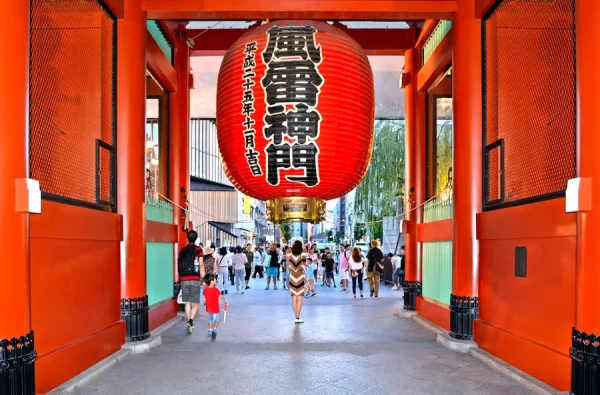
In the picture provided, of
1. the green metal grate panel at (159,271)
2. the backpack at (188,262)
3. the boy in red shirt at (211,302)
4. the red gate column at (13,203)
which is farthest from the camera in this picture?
the green metal grate panel at (159,271)

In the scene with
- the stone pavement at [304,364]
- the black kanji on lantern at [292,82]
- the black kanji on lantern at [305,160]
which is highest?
the black kanji on lantern at [292,82]

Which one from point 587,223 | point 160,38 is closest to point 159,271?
point 160,38

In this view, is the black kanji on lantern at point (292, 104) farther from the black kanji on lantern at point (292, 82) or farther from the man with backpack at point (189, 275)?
the man with backpack at point (189, 275)

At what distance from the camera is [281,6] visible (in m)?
7.22

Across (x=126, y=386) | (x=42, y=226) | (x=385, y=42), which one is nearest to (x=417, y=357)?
(x=126, y=386)

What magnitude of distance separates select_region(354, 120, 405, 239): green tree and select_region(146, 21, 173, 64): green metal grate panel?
1221 centimetres

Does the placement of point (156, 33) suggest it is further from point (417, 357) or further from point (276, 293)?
point (276, 293)

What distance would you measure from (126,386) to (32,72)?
3401 mm

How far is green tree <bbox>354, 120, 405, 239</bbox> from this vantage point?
69.0ft

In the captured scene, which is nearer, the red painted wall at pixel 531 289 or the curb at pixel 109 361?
the red painted wall at pixel 531 289

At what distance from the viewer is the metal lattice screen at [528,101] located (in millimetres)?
5215

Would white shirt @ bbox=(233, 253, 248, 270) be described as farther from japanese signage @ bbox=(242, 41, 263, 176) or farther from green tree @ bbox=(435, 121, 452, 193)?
japanese signage @ bbox=(242, 41, 263, 176)

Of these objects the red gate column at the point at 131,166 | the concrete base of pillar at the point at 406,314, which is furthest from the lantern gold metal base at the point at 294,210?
the concrete base of pillar at the point at 406,314

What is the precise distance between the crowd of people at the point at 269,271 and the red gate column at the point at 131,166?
1140 mm
